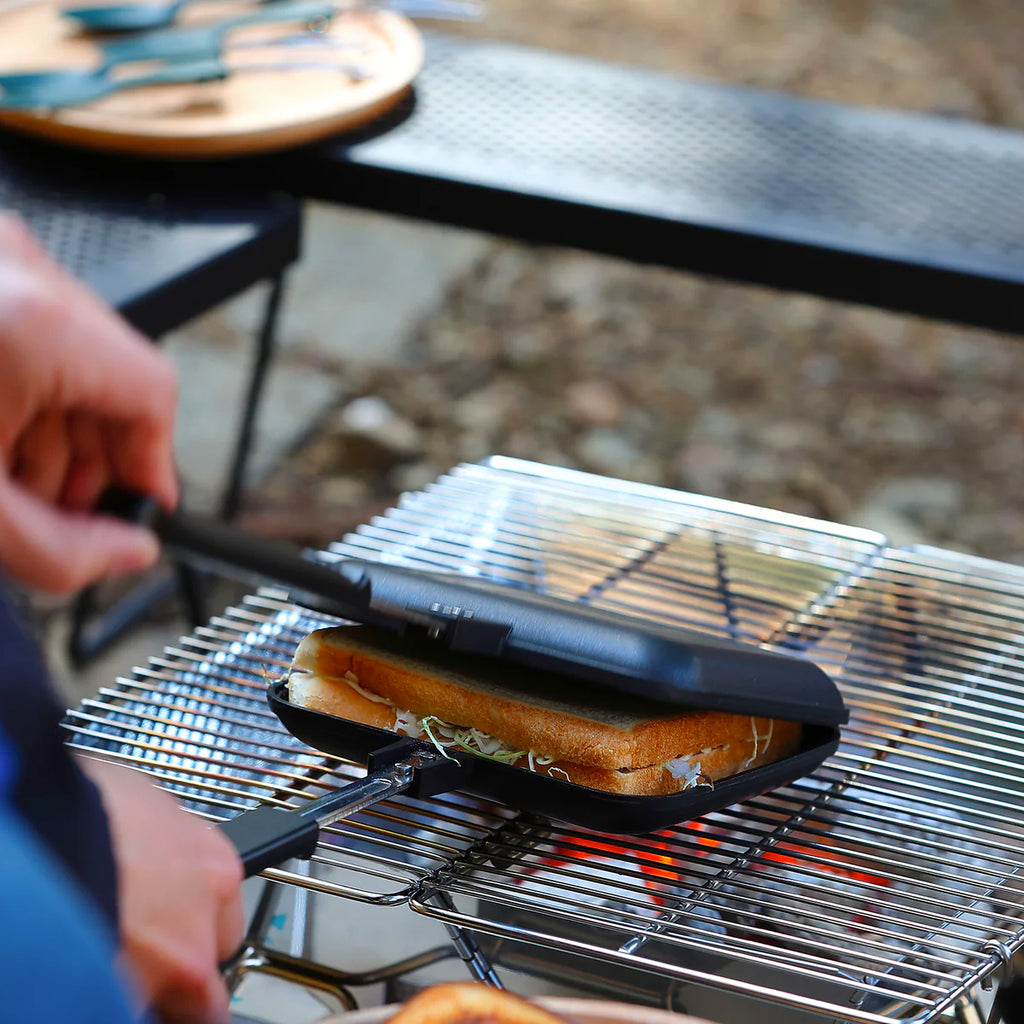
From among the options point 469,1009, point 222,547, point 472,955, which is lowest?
point 472,955

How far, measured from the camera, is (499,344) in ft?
10.7

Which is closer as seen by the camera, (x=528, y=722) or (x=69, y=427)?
(x=69, y=427)

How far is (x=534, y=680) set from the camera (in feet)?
3.15

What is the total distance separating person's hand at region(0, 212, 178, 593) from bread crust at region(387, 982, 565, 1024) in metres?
0.30

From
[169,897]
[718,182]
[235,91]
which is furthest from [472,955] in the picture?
[235,91]

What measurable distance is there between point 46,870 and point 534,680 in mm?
613

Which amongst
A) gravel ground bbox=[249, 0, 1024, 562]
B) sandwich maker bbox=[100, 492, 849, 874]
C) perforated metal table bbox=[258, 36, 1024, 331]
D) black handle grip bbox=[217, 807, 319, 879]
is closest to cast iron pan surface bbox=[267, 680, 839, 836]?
sandwich maker bbox=[100, 492, 849, 874]

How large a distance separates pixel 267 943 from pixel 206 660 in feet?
0.89

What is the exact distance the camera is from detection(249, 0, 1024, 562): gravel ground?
2709 millimetres

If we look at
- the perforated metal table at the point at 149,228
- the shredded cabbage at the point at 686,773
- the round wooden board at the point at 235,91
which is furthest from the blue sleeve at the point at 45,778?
the round wooden board at the point at 235,91

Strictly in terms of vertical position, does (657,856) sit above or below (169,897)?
below

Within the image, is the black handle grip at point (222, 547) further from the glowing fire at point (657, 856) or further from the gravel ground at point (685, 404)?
the gravel ground at point (685, 404)

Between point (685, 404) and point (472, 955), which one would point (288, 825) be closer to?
point (472, 955)

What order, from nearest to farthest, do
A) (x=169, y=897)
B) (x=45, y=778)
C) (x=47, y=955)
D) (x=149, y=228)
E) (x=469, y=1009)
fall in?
(x=47, y=955), (x=45, y=778), (x=169, y=897), (x=469, y=1009), (x=149, y=228)
